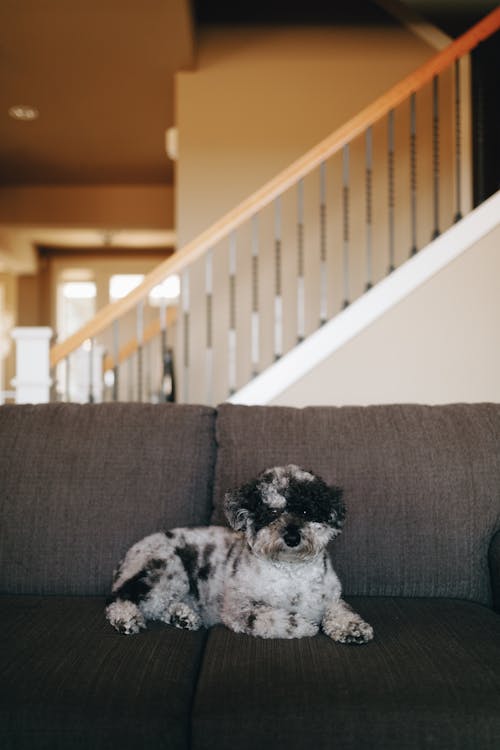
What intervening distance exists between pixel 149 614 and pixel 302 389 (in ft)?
5.72

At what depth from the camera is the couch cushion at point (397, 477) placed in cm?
176

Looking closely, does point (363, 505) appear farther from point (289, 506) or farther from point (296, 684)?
point (296, 684)

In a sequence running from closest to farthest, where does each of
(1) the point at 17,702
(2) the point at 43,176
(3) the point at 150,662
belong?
(1) the point at 17,702, (3) the point at 150,662, (2) the point at 43,176

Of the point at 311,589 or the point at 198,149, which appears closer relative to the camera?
the point at 311,589

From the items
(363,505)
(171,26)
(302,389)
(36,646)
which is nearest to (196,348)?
(302,389)

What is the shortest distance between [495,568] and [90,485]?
116 cm

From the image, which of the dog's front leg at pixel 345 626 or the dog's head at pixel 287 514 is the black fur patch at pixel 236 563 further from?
the dog's front leg at pixel 345 626

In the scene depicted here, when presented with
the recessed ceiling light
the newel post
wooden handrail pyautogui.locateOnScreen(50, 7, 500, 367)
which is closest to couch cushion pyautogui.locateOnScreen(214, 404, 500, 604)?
wooden handrail pyautogui.locateOnScreen(50, 7, 500, 367)

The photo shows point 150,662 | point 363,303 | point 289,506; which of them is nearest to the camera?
point 150,662

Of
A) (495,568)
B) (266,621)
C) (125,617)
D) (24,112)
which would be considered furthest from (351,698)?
(24,112)

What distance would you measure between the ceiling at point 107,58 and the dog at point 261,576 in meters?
3.50

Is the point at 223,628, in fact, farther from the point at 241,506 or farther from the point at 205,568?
the point at 241,506

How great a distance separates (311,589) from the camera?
1575mm

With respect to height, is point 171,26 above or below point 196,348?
above
